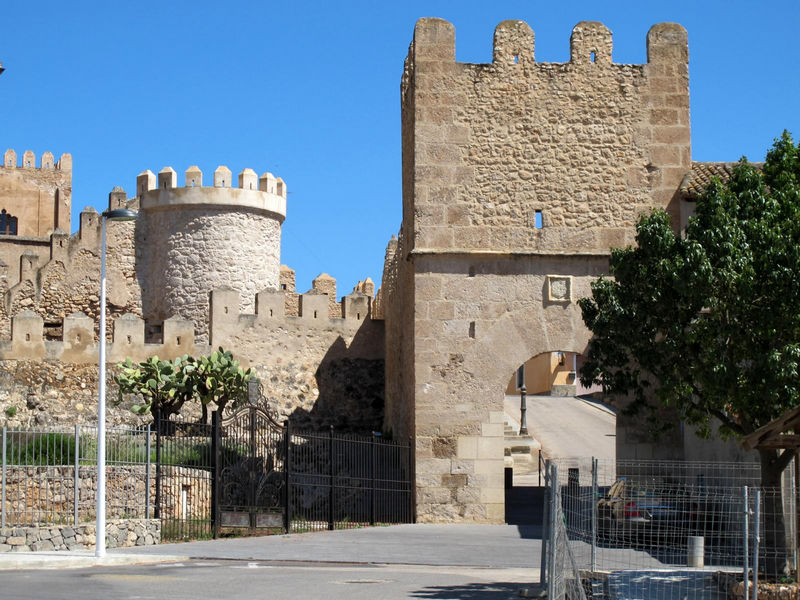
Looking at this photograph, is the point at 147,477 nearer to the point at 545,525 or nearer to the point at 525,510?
the point at 545,525

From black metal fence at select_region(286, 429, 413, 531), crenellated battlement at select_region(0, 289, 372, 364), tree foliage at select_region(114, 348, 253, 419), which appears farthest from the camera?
crenellated battlement at select_region(0, 289, 372, 364)

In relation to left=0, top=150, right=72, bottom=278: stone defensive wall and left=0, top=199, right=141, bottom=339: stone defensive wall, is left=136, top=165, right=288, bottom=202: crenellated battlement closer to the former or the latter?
left=0, top=199, right=141, bottom=339: stone defensive wall

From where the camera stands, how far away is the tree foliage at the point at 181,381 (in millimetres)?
27125

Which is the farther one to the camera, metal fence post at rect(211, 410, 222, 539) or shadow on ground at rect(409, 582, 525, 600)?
metal fence post at rect(211, 410, 222, 539)

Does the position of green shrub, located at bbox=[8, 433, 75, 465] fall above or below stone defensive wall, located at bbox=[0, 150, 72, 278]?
below

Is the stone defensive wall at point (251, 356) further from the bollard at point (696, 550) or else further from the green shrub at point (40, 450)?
the bollard at point (696, 550)

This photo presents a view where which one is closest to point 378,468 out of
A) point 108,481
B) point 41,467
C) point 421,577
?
point 108,481

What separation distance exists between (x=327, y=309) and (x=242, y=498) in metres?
11.7

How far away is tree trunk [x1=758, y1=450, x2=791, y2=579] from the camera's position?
43.5 feet

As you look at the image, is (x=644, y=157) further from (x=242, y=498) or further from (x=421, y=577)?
(x=421, y=577)

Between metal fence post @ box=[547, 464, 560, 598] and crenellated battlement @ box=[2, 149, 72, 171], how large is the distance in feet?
157

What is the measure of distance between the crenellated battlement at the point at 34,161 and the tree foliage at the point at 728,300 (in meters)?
43.7

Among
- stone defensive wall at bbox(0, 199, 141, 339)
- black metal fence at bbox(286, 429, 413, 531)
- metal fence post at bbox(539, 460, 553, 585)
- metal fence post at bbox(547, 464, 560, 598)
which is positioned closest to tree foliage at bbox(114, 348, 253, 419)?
black metal fence at bbox(286, 429, 413, 531)

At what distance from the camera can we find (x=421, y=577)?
1388 centimetres
